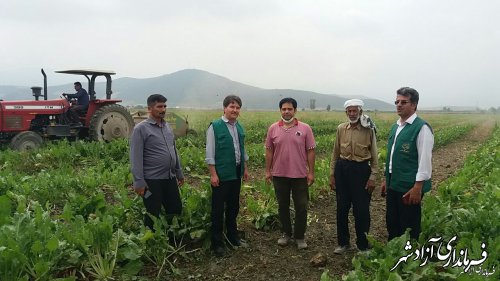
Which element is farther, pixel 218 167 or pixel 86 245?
pixel 218 167

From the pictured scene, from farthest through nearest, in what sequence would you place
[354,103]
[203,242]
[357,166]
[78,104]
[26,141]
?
1. [78,104]
2. [26,141]
3. [203,242]
4. [357,166]
5. [354,103]

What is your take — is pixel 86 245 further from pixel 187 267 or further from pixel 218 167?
pixel 218 167

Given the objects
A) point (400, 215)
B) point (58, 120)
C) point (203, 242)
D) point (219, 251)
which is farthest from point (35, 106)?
point (400, 215)

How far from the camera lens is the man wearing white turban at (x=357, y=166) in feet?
14.4

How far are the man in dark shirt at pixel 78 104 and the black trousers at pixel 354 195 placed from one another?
8.61 metres

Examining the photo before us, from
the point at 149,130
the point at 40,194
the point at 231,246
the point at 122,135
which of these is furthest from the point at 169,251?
the point at 122,135

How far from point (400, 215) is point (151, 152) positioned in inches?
104

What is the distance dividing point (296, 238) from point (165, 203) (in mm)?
1632

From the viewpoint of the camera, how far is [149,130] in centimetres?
412

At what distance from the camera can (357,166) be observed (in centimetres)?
441

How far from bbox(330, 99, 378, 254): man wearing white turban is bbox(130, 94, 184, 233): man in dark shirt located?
1.90 metres

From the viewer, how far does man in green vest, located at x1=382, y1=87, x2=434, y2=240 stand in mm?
3756

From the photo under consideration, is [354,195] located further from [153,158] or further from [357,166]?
[153,158]

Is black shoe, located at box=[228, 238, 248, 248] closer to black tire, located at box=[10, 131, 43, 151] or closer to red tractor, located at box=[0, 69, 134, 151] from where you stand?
red tractor, located at box=[0, 69, 134, 151]
